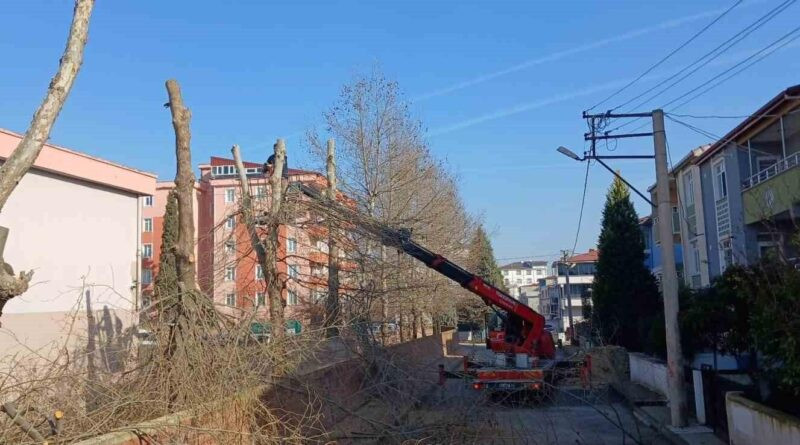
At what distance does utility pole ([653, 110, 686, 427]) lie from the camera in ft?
44.7

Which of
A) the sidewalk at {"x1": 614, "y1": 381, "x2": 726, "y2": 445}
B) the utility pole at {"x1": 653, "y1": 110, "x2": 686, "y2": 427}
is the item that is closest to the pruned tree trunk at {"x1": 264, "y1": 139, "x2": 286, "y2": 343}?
the utility pole at {"x1": 653, "y1": 110, "x2": 686, "y2": 427}

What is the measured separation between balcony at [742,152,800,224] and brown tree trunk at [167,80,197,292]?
14.7m

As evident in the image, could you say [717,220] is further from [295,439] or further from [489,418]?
[295,439]

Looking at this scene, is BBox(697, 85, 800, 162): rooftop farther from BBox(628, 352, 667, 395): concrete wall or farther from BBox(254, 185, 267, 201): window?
BBox(254, 185, 267, 201): window

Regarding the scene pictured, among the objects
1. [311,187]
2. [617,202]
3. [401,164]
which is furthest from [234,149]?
[617,202]

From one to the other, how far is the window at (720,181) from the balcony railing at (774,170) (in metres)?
1.81

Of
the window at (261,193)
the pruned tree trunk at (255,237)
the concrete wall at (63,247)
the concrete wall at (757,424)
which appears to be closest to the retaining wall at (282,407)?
the pruned tree trunk at (255,237)

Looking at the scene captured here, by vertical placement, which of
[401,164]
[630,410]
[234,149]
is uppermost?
[401,164]

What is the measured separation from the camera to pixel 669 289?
14031 mm

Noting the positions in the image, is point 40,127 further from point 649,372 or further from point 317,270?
point 649,372

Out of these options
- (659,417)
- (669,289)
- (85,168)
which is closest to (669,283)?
(669,289)

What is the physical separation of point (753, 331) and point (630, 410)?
7.31 m

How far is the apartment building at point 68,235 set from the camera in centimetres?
2017

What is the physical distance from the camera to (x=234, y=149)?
1741 centimetres
